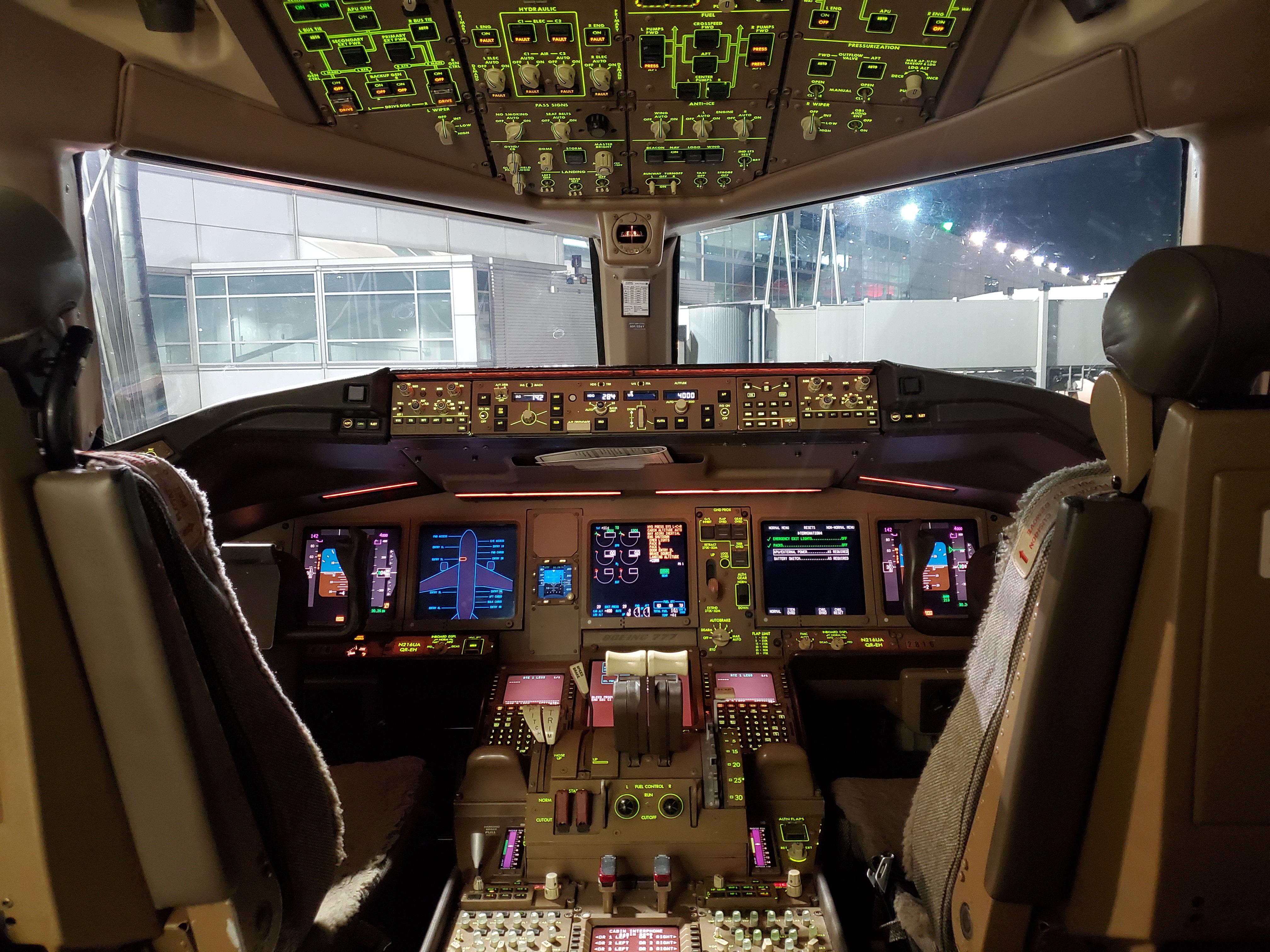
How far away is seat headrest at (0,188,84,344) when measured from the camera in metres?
0.77

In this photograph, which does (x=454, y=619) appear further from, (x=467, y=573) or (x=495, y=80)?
(x=495, y=80)

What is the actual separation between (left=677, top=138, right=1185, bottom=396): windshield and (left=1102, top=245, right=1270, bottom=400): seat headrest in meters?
1.22

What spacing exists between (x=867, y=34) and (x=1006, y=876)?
1647mm

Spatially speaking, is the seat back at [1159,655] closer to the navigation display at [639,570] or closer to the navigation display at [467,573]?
the navigation display at [639,570]

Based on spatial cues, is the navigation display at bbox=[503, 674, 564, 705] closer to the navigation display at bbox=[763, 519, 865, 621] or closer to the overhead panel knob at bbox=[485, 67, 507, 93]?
the navigation display at bbox=[763, 519, 865, 621]

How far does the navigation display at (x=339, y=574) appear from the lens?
7.32 feet

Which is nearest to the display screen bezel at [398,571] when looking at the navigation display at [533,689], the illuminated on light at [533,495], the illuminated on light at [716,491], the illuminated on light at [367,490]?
the illuminated on light at [367,490]

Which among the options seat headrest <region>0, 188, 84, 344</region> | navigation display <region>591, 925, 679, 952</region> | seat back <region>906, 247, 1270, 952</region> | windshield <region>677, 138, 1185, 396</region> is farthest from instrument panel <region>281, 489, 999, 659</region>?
seat headrest <region>0, 188, 84, 344</region>

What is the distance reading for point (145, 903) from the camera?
903 mm

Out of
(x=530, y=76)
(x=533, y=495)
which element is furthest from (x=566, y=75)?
(x=533, y=495)

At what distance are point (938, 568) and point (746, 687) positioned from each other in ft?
2.22

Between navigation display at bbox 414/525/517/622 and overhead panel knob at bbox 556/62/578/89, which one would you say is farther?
navigation display at bbox 414/525/517/622

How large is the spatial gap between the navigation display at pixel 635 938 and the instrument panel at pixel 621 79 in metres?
1.87

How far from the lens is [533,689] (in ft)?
6.82
